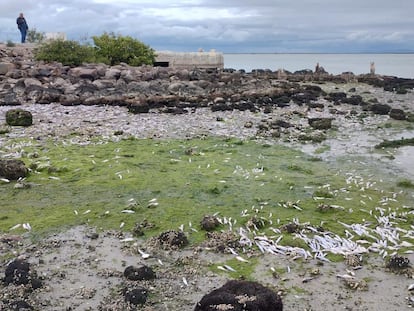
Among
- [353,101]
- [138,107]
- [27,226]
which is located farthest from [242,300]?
[353,101]

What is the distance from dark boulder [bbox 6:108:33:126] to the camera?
2012 centimetres

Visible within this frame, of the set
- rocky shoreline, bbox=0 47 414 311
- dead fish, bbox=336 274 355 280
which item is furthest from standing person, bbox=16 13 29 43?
dead fish, bbox=336 274 355 280

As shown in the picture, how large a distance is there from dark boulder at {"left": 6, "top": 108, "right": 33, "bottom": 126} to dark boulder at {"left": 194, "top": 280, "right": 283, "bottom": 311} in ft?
51.5

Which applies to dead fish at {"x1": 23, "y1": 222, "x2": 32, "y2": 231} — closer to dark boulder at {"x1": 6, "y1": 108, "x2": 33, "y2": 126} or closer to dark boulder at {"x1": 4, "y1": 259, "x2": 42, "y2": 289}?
dark boulder at {"x1": 4, "y1": 259, "x2": 42, "y2": 289}

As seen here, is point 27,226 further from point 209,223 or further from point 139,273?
point 209,223

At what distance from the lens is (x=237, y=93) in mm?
30047

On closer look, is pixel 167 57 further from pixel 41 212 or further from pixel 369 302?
pixel 369 302

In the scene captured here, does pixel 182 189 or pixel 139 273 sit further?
pixel 182 189

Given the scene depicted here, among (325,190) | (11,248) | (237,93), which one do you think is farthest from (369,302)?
(237,93)

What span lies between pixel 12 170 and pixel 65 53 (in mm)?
26708

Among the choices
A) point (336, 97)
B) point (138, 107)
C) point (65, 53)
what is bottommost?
point (336, 97)

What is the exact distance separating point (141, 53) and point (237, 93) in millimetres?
16644

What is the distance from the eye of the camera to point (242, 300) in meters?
6.16

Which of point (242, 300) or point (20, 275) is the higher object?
point (242, 300)
